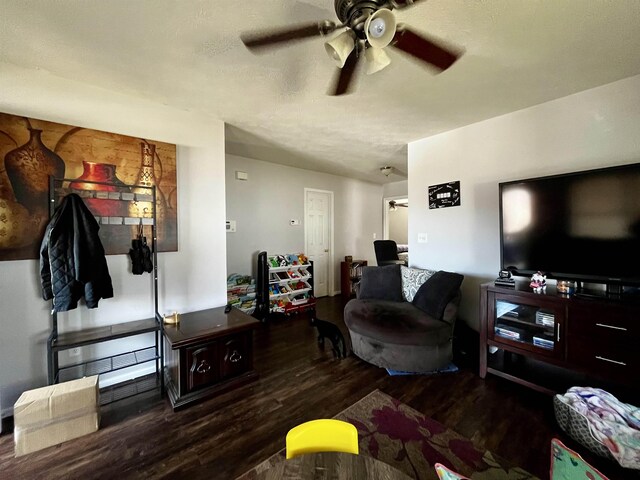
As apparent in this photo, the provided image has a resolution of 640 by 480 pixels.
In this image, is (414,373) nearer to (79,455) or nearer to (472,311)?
(472,311)

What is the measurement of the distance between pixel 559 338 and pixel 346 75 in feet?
7.78

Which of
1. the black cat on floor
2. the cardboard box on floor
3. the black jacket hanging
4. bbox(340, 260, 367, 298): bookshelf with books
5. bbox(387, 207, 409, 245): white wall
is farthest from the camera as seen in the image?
bbox(387, 207, 409, 245): white wall

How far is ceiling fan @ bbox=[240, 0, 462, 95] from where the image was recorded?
1049 millimetres

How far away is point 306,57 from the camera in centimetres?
166

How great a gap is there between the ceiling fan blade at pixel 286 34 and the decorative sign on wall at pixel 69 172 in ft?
5.04

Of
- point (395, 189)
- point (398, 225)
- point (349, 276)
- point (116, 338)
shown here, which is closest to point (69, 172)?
point (116, 338)

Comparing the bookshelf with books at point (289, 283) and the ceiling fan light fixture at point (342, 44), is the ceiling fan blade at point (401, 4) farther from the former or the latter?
the bookshelf with books at point (289, 283)

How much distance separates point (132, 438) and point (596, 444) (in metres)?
2.79

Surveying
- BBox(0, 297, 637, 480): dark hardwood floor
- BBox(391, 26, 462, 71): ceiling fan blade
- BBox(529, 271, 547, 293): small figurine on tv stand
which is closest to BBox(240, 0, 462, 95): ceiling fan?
BBox(391, 26, 462, 71): ceiling fan blade

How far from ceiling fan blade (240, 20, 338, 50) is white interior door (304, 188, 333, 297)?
11.4ft

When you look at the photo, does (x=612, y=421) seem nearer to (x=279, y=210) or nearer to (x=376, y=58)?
(x=376, y=58)

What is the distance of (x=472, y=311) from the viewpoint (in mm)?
2842

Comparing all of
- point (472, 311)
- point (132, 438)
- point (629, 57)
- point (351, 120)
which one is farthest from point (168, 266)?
point (629, 57)

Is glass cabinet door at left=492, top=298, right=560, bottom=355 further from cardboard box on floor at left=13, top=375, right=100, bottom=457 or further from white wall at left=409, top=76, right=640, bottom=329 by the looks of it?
cardboard box on floor at left=13, top=375, right=100, bottom=457
